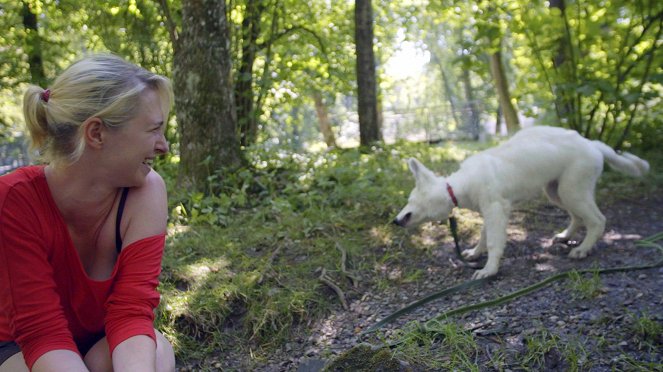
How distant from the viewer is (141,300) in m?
2.10

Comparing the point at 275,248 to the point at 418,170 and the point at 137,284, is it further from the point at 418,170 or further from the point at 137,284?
the point at 137,284

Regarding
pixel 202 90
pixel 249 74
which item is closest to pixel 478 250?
pixel 202 90

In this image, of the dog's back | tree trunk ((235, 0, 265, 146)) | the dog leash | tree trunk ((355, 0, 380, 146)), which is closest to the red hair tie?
the dog leash

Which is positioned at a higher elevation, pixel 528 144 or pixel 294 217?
pixel 528 144

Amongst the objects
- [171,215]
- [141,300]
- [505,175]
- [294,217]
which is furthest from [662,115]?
[141,300]

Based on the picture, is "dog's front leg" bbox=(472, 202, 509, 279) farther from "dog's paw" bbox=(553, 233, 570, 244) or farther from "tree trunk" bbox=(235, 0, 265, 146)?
"tree trunk" bbox=(235, 0, 265, 146)

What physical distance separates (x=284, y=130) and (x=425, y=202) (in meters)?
6.50

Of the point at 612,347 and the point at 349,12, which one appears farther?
the point at 349,12

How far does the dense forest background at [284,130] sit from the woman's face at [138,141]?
1.70 m

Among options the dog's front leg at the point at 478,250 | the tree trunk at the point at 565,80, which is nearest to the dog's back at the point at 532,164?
the dog's front leg at the point at 478,250

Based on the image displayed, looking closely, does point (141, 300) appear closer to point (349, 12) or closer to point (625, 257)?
point (625, 257)

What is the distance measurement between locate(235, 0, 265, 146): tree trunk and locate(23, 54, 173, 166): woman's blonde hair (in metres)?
5.68

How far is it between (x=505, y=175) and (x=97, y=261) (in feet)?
11.0

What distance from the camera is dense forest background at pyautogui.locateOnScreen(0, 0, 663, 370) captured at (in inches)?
151
